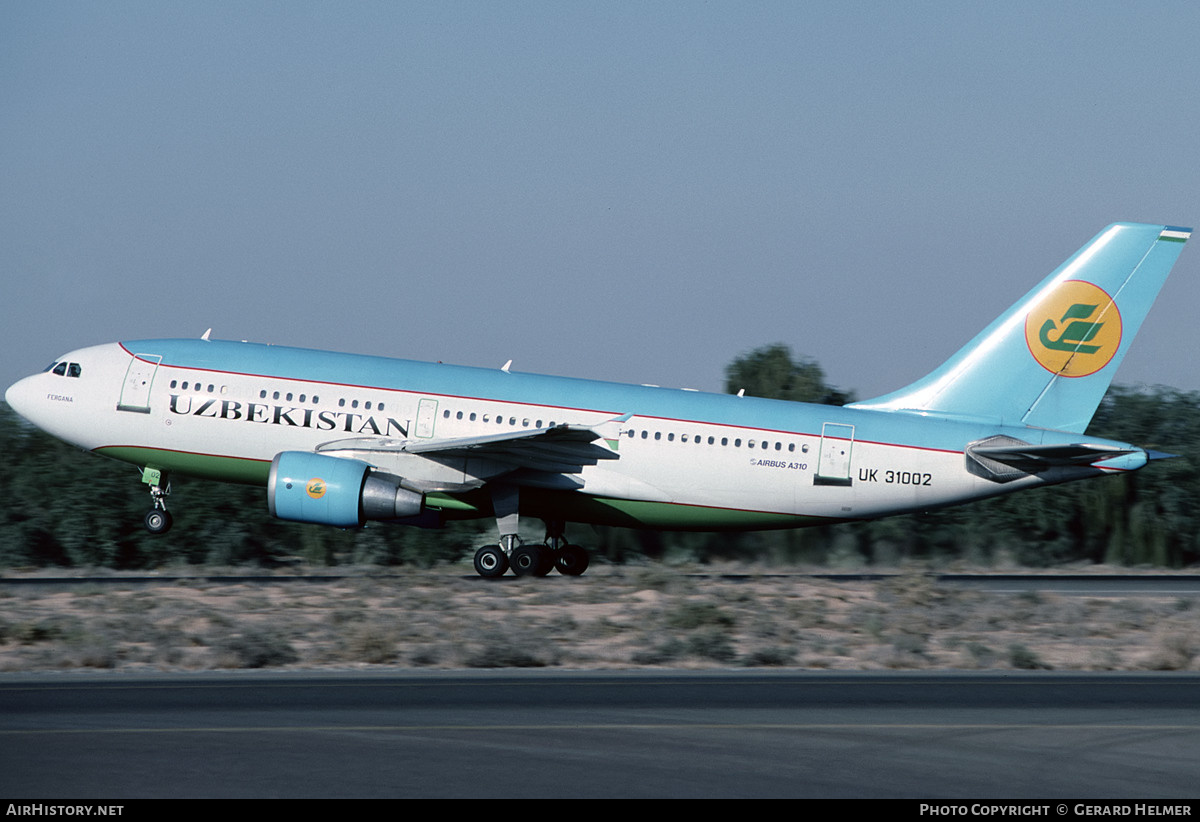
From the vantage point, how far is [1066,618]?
22.8 metres

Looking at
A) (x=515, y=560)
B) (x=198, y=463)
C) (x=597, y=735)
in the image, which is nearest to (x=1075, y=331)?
(x=515, y=560)

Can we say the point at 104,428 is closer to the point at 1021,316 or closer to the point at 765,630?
the point at 765,630

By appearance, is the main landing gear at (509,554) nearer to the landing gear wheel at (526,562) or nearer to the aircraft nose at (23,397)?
the landing gear wheel at (526,562)

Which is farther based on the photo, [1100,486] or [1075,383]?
[1100,486]

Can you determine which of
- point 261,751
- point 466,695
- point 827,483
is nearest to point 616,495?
point 827,483

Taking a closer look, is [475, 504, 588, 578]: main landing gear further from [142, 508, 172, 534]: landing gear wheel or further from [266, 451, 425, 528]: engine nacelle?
[142, 508, 172, 534]: landing gear wheel

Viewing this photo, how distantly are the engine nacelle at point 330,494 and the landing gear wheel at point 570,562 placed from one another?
13.3 feet

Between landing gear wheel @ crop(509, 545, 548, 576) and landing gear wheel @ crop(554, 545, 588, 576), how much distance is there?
121 cm

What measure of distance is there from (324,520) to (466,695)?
1151cm

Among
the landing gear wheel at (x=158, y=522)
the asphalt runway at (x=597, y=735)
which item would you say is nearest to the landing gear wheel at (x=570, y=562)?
the landing gear wheel at (x=158, y=522)

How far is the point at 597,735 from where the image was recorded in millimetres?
11773

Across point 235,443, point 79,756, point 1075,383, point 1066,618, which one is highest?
point 1075,383

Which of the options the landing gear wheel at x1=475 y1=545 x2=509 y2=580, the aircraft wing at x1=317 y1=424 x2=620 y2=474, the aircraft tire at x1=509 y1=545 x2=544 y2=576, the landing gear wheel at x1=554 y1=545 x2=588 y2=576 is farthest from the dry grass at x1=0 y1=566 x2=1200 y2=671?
the aircraft wing at x1=317 y1=424 x2=620 y2=474
